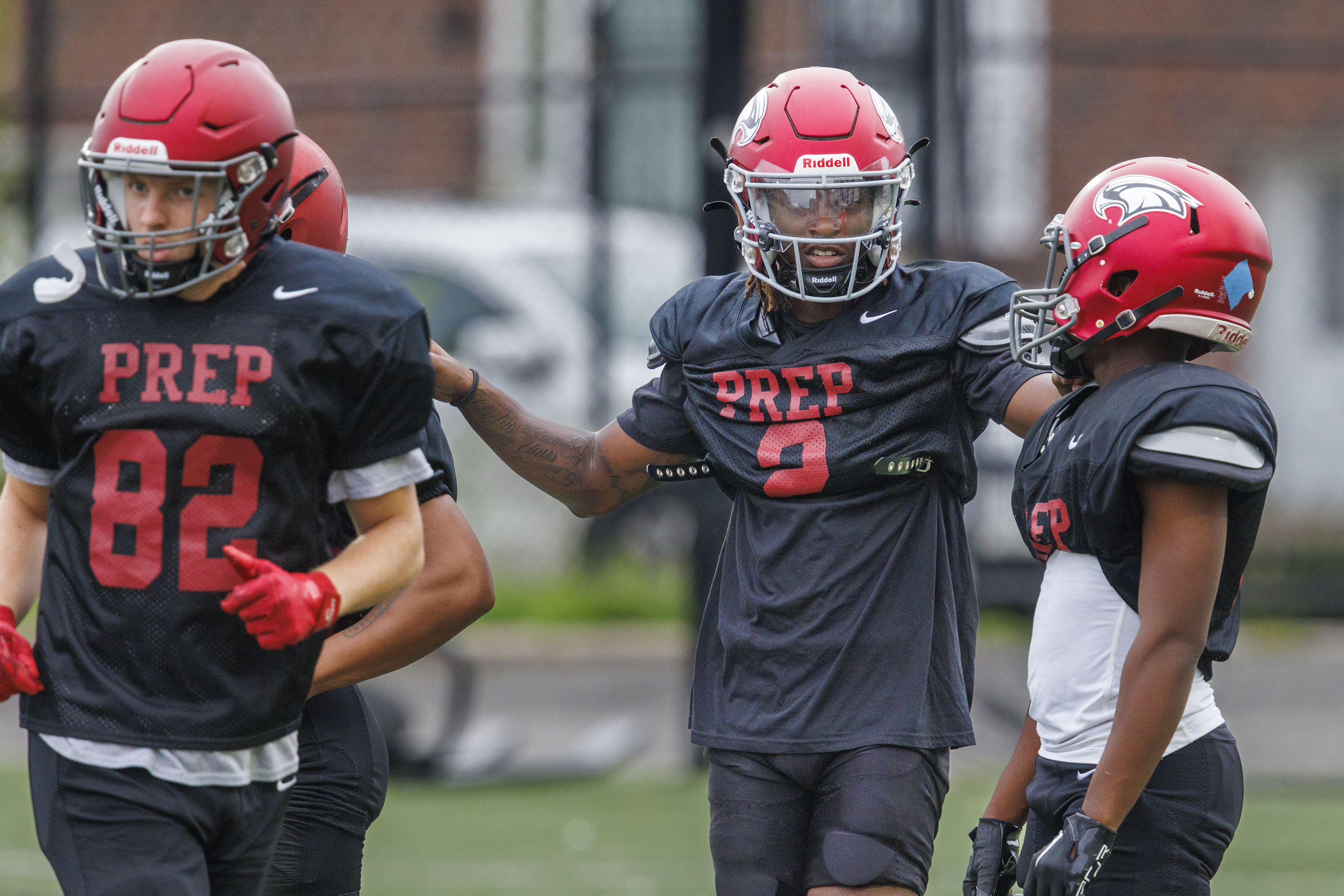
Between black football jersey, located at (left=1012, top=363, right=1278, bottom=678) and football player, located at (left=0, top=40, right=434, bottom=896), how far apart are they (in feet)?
3.44

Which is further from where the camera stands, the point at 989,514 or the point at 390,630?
the point at 989,514

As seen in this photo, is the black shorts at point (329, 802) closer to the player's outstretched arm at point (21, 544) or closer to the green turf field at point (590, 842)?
the player's outstretched arm at point (21, 544)

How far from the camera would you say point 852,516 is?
10.6 ft

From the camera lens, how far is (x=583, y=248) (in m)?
10.1

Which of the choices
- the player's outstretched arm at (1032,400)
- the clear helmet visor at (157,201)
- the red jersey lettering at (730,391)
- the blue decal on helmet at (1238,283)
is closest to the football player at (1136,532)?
the blue decal on helmet at (1238,283)

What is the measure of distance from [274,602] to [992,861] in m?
1.33

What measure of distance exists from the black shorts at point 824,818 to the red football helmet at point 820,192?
2.79ft

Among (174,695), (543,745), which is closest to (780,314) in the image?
(174,695)

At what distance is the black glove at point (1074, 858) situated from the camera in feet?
8.68

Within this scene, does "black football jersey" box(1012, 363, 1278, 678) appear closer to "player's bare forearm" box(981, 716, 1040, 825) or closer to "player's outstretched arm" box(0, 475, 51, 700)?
"player's bare forearm" box(981, 716, 1040, 825)

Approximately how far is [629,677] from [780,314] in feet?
18.3

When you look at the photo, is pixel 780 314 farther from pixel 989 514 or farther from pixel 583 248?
pixel 583 248

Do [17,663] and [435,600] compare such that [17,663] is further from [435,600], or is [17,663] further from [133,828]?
[435,600]

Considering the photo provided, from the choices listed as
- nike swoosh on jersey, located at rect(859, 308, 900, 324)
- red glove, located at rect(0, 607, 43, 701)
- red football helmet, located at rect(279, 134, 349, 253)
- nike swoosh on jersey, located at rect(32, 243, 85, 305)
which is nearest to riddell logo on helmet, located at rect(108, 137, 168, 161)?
nike swoosh on jersey, located at rect(32, 243, 85, 305)
